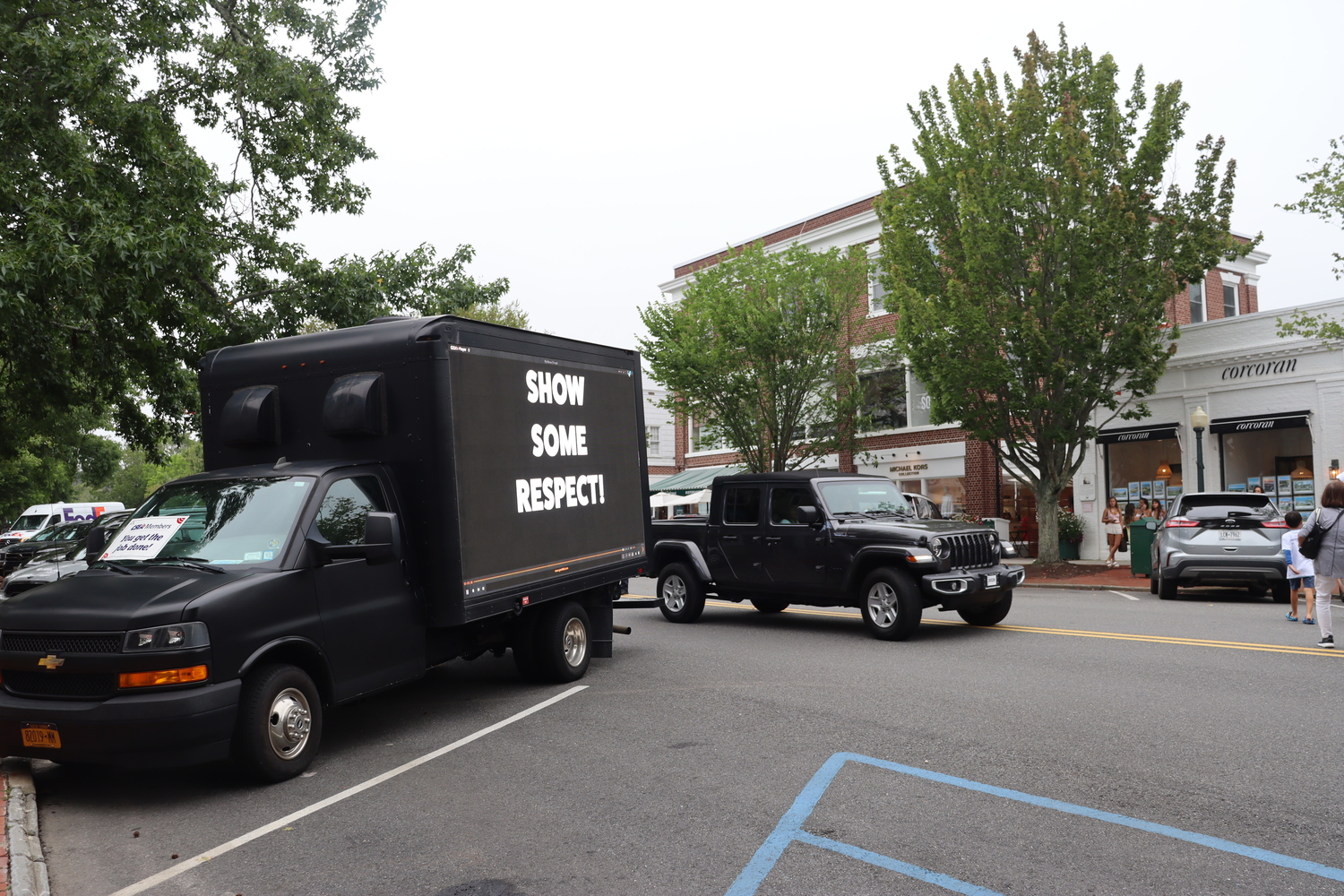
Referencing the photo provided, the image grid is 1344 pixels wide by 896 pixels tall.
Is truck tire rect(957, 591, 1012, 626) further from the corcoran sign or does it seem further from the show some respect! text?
the corcoran sign

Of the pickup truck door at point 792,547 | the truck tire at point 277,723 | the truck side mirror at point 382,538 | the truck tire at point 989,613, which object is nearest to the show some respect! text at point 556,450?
the truck side mirror at point 382,538

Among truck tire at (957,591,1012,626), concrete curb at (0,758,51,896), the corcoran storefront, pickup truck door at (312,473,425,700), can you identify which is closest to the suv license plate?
→ concrete curb at (0,758,51,896)

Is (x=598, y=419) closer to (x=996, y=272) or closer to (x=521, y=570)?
(x=521, y=570)

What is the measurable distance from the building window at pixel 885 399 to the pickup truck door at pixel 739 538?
18220 mm

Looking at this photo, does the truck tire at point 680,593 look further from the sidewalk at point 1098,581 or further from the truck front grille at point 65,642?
the sidewalk at point 1098,581

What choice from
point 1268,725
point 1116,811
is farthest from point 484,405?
point 1268,725

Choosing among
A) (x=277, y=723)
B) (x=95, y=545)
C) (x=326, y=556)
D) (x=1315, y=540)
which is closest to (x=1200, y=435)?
(x=1315, y=540)

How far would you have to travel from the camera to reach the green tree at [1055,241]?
21172 mm

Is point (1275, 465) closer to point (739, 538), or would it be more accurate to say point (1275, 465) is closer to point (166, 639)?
point (739, 538)

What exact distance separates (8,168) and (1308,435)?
84.0 feet

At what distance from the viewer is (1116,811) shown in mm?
5113

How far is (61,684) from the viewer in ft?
19.0

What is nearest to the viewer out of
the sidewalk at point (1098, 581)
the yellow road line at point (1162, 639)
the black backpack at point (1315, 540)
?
the yellow road line at point (1162, 639)

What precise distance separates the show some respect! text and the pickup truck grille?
4.15m
